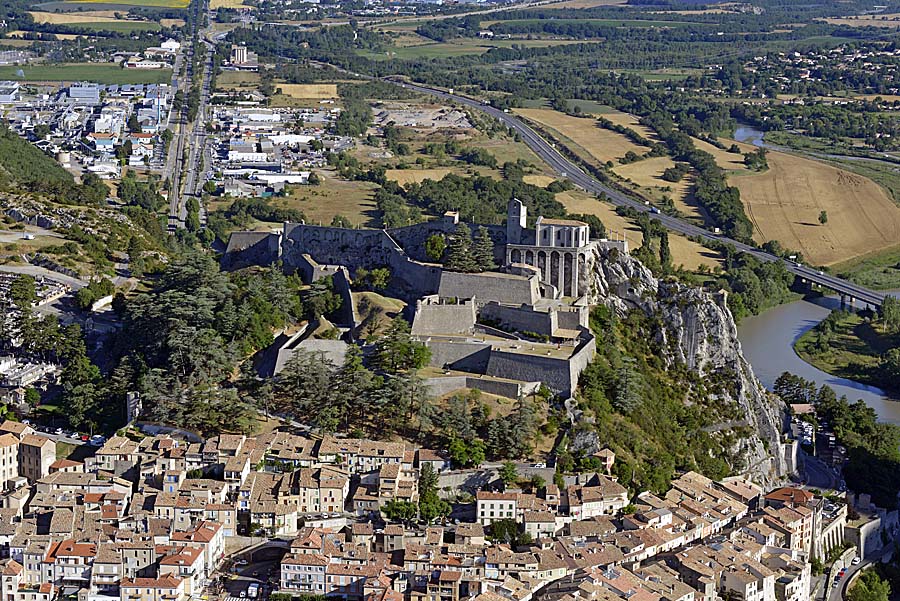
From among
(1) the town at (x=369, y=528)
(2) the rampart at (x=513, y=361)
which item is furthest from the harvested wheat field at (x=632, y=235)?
(1) the town at (x=369, y=528)

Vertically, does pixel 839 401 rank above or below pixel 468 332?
below

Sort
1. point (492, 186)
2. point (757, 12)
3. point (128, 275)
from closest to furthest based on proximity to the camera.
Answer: point (128, 275) → point (492, 186) → point (757, 12)

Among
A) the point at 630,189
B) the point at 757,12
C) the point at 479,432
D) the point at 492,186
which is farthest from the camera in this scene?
the point at 757,12

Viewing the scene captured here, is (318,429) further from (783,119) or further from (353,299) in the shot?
(783,119)

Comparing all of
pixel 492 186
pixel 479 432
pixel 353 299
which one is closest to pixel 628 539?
pixel 479 432

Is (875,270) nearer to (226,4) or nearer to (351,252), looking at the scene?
(351,252)

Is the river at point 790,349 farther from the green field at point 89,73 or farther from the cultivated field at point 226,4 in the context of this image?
the cultivated field at point 226,4

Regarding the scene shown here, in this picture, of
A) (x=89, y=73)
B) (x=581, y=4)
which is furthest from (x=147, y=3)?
(x=581, y=4)

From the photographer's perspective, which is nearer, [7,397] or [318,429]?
[318,429]
